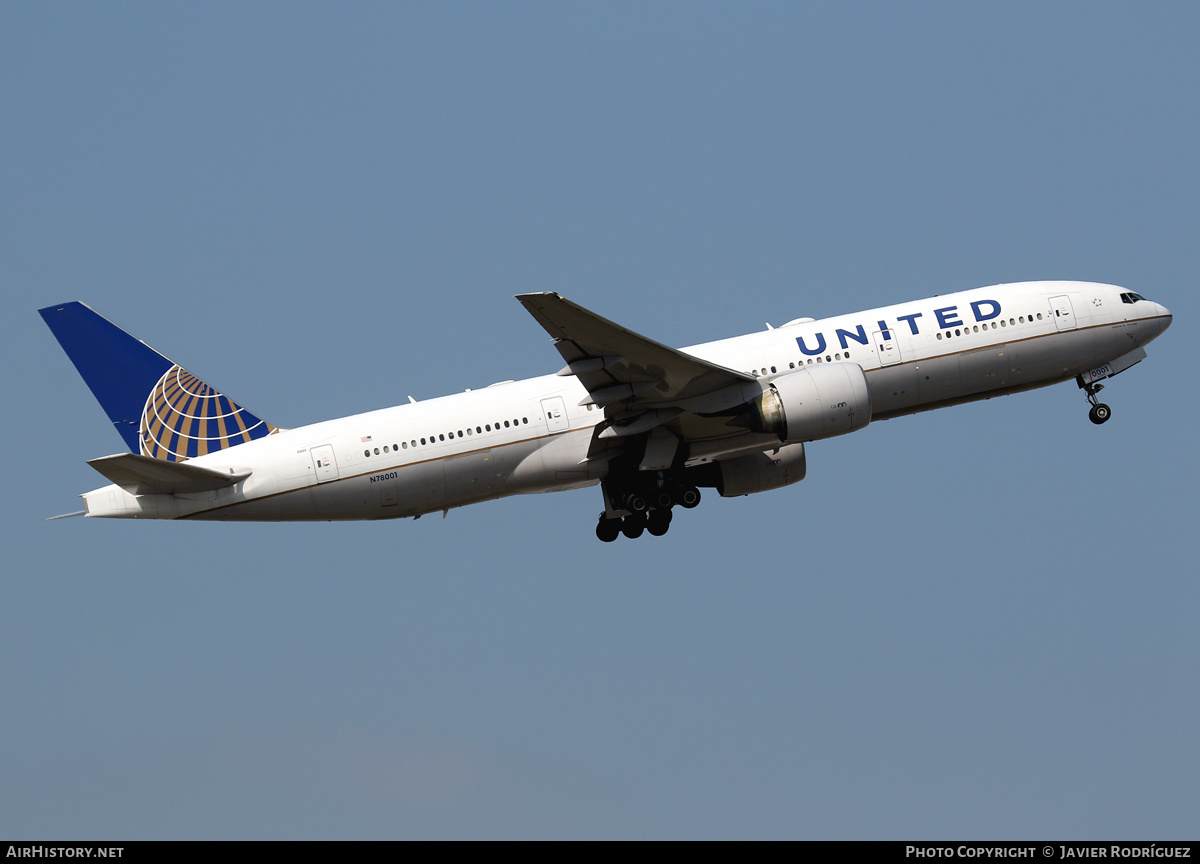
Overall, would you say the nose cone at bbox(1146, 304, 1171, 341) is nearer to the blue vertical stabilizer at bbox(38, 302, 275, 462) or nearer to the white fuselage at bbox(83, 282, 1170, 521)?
the white fuselage at bbox(83, 282, 1170, 521)

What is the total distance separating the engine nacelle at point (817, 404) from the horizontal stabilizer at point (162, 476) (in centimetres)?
1388

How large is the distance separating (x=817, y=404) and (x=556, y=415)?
6.92 m

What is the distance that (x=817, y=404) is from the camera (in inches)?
1357

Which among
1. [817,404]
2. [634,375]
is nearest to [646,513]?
[634,375]

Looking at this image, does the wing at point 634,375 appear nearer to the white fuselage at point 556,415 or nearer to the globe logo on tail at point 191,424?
the white fuselage at point 556,415

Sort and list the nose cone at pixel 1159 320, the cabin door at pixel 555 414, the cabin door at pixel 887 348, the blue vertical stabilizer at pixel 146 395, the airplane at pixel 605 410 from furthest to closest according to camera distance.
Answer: the nose cone at pixel 1159 320
the blue vertical stabilizer at pixel 146 395
the cabin door at pixel 887 348
the cabin door at pixel 555 414
the airplane at pixel 605 410

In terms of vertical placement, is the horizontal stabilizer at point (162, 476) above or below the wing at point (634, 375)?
below

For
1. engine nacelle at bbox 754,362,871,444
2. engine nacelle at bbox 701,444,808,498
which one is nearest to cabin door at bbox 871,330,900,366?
engine nacelle at bbox 754,362,871,444

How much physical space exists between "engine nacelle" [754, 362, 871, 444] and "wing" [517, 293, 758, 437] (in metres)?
0.84

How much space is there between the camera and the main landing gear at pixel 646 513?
122ft

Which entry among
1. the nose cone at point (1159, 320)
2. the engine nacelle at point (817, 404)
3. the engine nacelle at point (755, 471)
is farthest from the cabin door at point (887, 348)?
the nose cone at point (1159, 320)

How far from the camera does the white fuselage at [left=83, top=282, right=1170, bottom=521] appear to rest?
3528 centimetres

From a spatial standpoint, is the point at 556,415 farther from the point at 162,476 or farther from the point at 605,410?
the point at 162,476
